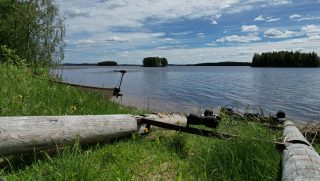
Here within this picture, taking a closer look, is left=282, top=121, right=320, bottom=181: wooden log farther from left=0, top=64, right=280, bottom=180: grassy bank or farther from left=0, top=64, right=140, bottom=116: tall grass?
left=0, top=64, right=140, bottom=116: tall grass

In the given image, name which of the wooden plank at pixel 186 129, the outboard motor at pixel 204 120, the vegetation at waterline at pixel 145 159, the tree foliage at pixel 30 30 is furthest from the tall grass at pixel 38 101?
the tree foliage at pixel 30 30

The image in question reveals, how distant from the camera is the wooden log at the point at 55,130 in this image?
4.98 meters

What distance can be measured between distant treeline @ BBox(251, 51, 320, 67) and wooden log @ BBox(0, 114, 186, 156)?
136m

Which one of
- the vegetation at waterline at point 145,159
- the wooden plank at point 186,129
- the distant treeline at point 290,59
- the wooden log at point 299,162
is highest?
the distant treeline at point 290,59

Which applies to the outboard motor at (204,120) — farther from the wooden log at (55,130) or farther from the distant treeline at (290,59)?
the distant treeline at (290,59)

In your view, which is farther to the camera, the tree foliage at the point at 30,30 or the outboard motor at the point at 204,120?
the tree foliage at the point at 30,30

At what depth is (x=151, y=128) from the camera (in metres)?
8.36

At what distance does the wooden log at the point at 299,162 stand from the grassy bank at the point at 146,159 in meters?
0.27

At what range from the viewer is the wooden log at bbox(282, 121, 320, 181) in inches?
157

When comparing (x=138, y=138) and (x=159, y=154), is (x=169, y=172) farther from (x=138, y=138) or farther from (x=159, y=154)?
(x=138, y=138)

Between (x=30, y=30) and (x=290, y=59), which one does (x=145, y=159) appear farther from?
(x=290, y=59)

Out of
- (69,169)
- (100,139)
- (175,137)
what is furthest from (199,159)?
(69,169)

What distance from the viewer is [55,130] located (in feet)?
18.4

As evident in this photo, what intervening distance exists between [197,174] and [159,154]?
139 cm
